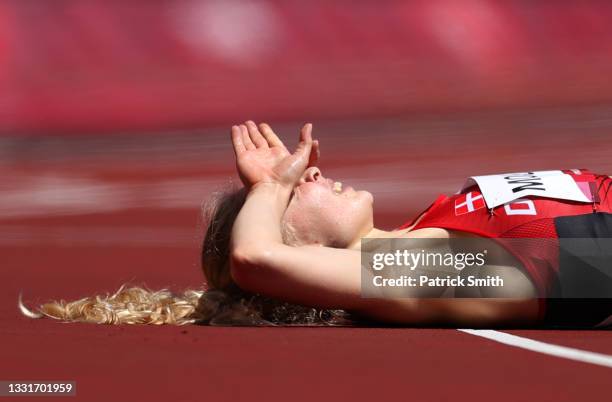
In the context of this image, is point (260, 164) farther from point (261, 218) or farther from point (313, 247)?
point (313, 247)

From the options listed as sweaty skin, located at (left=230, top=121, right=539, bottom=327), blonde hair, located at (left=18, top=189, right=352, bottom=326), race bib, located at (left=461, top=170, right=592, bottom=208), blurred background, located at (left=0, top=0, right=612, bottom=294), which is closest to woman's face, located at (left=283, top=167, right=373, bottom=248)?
sweaty skin, located at (left=230, top=121, right=539, bottom=327)

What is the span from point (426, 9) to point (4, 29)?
10.5 feet

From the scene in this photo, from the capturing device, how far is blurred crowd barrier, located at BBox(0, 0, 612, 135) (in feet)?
23.8

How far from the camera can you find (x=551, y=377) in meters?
2.23

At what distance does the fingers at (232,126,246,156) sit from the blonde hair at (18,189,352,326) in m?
0.15

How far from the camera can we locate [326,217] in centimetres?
316

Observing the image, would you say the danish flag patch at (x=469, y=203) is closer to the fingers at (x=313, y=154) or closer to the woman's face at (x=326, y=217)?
the woman's face at (x=326, y=217)

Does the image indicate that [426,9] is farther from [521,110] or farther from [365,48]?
[521,110]

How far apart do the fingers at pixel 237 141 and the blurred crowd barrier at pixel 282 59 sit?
377cm

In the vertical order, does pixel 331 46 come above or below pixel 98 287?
above

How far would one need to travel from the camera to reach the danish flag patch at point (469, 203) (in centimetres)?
325

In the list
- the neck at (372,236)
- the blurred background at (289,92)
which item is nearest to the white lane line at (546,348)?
the neck at (372,236)

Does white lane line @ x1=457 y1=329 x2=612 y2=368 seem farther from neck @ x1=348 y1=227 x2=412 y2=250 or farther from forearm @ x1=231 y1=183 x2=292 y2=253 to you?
forearm @ x1=231 y1=183 x2=292 y2=253

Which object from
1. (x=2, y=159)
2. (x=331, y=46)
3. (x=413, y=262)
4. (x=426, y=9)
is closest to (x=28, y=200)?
(x=2, y=159)
